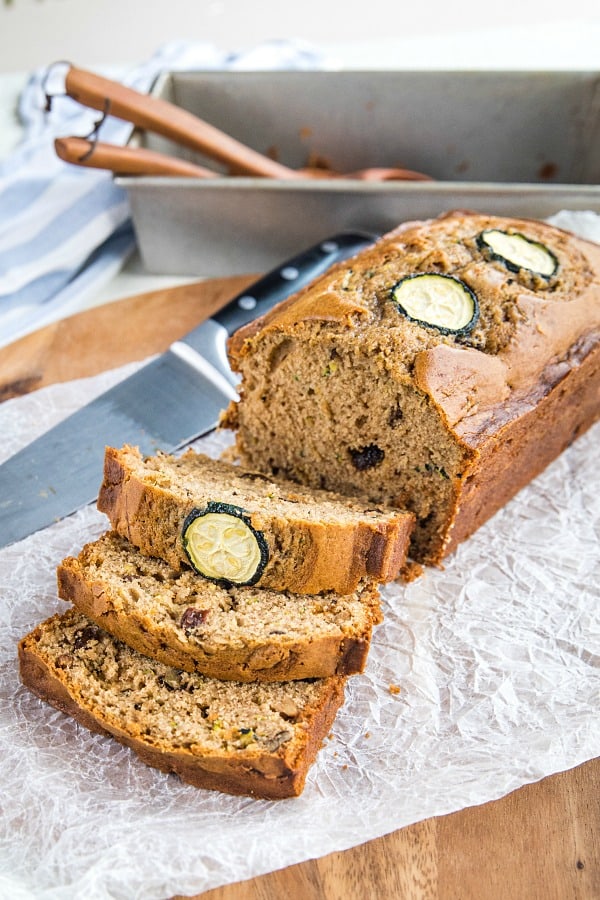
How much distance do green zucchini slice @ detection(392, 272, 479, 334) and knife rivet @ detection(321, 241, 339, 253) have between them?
108cm

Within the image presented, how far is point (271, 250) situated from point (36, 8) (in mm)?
4728

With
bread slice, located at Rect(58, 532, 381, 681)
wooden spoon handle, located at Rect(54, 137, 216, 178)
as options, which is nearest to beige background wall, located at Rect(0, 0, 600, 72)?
wooden spoon handle, located at Rect(54, 137, 216, 178)

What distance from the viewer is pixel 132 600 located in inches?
109

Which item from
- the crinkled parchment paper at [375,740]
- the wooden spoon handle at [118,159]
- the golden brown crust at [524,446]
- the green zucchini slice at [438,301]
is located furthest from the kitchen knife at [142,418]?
the golden brown crust at [524,446]

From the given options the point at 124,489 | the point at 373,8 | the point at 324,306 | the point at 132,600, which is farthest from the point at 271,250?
the point at 373,8

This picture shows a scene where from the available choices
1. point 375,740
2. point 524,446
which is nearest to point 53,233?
point 524,446

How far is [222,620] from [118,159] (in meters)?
2.48

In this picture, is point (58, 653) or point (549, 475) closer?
point (58, 653)

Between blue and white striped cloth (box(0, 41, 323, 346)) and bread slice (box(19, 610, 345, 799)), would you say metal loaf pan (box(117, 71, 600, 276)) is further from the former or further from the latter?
bread slice (box(19, 610, 345, 799))

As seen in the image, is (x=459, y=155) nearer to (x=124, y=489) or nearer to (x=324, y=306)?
(x=324, y=306)

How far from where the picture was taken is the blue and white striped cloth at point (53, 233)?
442 cm

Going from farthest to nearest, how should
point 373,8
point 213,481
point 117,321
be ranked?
point 373,8
point 117,321
point 213,481

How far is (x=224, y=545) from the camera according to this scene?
110 inches

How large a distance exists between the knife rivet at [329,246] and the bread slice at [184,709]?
83.7 inches
